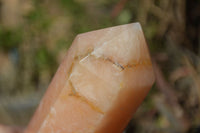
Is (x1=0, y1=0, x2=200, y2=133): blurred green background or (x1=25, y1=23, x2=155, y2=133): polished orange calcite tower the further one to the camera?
Result: (x1=0, y1=0, x2=200, y2=133): blurred green background

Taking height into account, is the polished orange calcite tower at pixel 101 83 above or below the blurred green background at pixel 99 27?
above

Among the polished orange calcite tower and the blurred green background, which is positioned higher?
the polished orange calcite tower

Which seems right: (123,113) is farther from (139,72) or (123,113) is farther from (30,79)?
(30,79)

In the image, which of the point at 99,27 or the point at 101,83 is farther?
the point at 99,27

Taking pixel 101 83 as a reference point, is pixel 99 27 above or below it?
below

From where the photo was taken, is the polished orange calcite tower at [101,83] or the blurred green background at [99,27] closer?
the polished orange calcite tower at [101,83]
